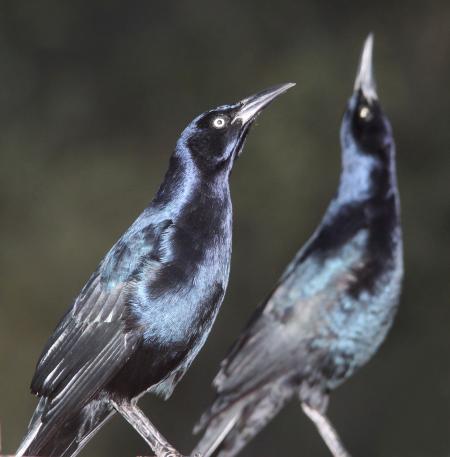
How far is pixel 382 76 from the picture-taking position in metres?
4.55

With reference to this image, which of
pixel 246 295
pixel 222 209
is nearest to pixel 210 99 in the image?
pixel 246 295

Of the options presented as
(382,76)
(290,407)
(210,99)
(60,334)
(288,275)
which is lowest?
(290,407)

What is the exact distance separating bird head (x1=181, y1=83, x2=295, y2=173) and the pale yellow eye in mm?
755

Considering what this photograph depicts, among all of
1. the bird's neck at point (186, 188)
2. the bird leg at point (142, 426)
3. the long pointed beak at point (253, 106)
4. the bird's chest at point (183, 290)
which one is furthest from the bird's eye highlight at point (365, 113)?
the bird leg at point (142, 426)

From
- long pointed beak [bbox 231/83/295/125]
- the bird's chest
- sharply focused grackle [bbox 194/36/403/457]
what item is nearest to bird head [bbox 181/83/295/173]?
long pointed beak [bbox 231/83/295/125]

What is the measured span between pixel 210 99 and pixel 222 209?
2.52m

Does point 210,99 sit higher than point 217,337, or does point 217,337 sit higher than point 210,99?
point 210,99

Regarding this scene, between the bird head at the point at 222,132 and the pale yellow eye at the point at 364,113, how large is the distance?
0.76 meters

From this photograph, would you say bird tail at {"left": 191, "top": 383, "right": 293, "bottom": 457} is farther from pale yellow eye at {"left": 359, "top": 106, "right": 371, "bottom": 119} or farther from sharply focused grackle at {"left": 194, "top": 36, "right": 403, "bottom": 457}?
pale yellow eye at {"left": 359, "top": 106, "right": 371, "bottom": 119}

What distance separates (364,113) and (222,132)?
84 cm

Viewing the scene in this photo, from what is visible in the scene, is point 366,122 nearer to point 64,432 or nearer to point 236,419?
point 236,419

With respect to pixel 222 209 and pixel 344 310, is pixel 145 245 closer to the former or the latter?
pixel 222 209

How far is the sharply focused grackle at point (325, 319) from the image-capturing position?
2781 mm

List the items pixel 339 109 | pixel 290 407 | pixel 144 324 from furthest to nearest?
pixel 339 109 < pixel 290 407 < pixel 144 324
